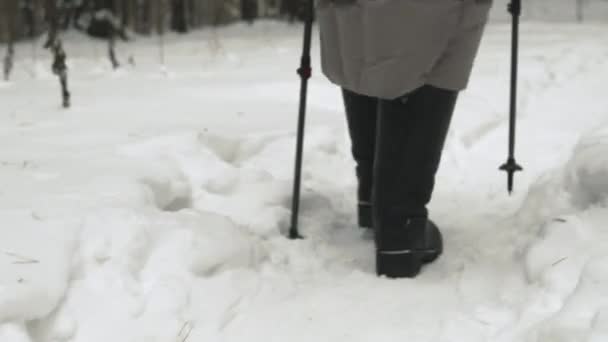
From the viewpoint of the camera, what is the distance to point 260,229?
241 centimetres

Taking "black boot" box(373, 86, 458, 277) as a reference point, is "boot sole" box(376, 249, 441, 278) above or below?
below

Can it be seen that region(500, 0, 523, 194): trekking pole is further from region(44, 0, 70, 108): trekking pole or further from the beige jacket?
region(44, 0, 70, 108): trekking pole

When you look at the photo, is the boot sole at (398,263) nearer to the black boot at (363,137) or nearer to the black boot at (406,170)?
the black boot at (406,170)

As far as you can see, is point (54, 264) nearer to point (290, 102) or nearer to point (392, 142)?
point (392, 142)

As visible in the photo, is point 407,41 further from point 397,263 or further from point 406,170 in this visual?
point 397,263

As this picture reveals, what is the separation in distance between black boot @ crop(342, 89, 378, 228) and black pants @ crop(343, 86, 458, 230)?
9.8 inches

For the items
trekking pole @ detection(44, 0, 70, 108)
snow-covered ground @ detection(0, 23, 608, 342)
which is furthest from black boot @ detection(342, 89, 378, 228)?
trekking pole @ detection(44, 0, 70, 108)

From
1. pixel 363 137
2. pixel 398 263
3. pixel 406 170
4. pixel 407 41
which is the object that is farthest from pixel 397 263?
pixel 407 41

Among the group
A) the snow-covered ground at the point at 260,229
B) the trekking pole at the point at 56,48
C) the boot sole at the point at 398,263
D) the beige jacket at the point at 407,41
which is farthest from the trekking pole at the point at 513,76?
the trekking pole at the point at 56,48

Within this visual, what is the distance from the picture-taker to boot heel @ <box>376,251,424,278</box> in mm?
2176

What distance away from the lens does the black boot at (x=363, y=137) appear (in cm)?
240

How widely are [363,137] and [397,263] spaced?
479 mm

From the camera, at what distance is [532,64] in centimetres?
487

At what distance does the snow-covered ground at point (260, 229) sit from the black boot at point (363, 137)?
0.37ft
